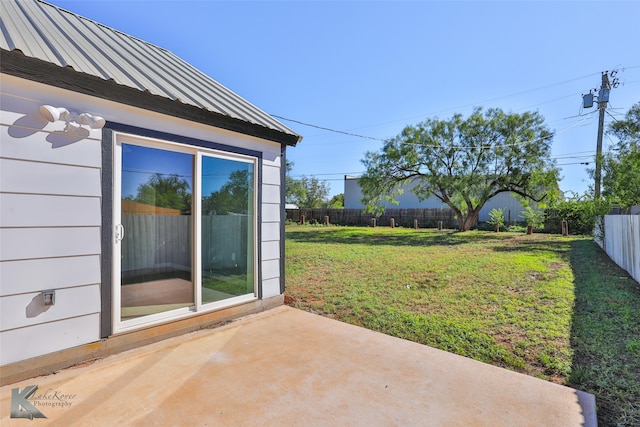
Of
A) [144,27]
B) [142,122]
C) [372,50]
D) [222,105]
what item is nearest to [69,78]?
[142,122]

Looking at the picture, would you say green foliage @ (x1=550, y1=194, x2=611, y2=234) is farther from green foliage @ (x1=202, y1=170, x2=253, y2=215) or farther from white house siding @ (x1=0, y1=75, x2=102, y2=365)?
white house siding @ (x1=0, y1=75, x2=102, y2=365)

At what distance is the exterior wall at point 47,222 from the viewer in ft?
6.11

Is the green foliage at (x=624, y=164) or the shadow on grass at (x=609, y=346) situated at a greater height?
the green foliage at (x=624, y=164)

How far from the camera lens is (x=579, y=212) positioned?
11352 mm

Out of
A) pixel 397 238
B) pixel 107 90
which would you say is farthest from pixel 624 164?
pixel 107 90

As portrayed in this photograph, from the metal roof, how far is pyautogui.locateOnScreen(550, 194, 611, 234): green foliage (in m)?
9.96

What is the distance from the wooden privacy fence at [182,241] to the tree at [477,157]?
11011mm

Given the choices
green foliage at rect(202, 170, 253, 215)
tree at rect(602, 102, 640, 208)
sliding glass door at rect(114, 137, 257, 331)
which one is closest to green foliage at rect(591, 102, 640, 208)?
tree at rect(602, 102, 640, 208)

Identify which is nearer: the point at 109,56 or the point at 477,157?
the point at 109,56

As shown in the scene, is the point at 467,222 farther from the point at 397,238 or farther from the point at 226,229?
the point at 226,229

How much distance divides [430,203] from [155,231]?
19809mm

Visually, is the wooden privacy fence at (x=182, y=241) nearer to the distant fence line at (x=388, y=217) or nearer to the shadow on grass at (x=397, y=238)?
the shadow on grass at (x=397, y=238)

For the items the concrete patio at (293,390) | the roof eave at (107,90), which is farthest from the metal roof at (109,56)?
the concrete patio at (293,390)

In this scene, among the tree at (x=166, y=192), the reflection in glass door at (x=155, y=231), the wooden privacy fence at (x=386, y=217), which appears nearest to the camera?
the reflection in glass door at (x=155, y=231)
